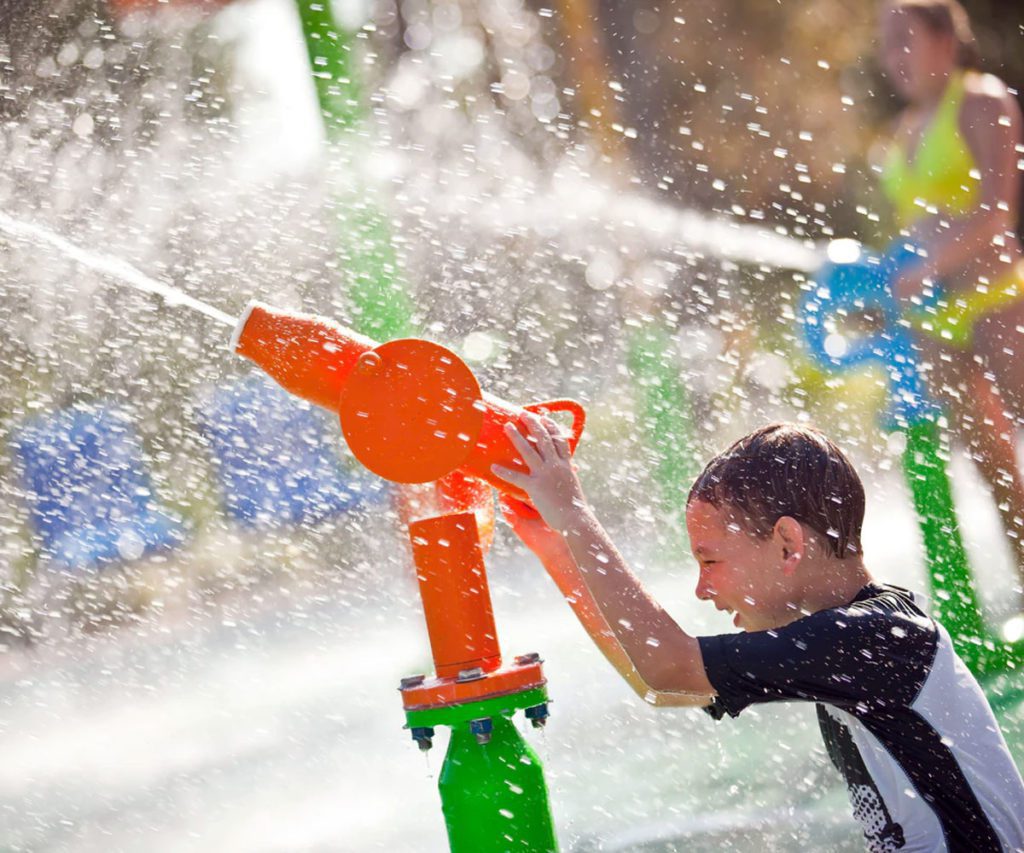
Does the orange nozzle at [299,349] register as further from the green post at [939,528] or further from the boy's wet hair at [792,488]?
the green post at [939,528]

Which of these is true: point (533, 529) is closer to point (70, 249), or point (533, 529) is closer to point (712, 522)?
point (712, 522)

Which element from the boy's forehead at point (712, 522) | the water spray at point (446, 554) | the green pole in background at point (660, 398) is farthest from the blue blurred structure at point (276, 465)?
the water spray at point (446, 554)

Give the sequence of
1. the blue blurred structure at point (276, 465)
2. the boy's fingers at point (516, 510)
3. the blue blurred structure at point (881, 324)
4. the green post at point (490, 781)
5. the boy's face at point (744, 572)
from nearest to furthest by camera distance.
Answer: the green post at point (490, 781), the boy's face at point (744, 572), the boy's fingers at point (516, 510), the blue blurred structure at point (881, 324), the blue blurred structure at point (276, 465)

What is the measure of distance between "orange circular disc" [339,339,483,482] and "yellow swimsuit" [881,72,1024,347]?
203 centimetres

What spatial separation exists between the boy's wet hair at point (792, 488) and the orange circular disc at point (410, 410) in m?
Answer: 0.36

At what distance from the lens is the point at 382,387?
4.22ft

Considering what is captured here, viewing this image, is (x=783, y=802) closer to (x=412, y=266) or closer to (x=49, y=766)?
(x=49, y=766)

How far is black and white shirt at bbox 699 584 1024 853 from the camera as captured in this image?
1.34 meters

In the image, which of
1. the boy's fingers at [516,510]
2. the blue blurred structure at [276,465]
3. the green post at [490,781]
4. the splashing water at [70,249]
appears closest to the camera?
the green post at [490,781]

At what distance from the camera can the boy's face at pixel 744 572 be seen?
1466 millimetres

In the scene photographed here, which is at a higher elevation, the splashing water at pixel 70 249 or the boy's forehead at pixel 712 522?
the splashing water at pixel 70 249

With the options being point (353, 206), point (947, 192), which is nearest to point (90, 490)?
point (353, 206)

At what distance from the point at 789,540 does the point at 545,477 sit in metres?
0.31

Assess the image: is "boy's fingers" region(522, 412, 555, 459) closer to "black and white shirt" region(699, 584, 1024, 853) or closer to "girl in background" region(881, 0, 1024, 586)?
"black and white shirt" region(699, 584, 1024, 853)
